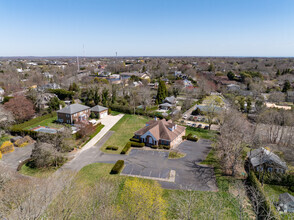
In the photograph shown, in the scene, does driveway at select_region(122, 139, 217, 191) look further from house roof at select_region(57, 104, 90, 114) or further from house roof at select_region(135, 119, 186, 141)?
house roof at select_region(57, 104, 90, 114)

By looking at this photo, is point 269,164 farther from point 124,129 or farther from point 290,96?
point 290,96

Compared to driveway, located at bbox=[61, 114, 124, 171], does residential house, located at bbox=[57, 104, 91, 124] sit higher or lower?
higher

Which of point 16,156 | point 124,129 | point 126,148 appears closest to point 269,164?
point 126,148

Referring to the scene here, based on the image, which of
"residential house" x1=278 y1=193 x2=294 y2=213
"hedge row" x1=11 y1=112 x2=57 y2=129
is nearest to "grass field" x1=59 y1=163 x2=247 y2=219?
"residential house" x1=278 y1=193 x2=294 y2=213

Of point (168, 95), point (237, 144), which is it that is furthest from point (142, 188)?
point (168, 95)

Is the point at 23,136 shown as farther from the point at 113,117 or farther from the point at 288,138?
the point at 288,138

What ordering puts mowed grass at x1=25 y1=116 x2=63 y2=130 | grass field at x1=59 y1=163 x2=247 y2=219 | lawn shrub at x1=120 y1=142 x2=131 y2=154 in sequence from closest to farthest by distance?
grass field at x1=59 y1=163 x2=247 y2=219, lawn shrub at x1=120 y1=142 x2=131 y2=154, mowed grass at x1=25 y1=116 x2=63 y2=130

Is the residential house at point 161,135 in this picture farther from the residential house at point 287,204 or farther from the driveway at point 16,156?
the driveway at point 16,156
